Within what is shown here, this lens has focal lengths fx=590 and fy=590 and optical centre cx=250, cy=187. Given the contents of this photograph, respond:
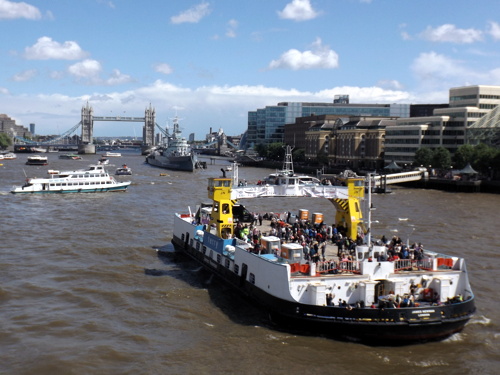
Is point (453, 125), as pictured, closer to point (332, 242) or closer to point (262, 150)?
point (332, 242)

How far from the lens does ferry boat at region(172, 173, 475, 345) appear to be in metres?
19.2

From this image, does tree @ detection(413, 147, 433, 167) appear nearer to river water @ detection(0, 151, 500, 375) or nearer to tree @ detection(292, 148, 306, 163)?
river water @ detection(0, 151, 500, 375)

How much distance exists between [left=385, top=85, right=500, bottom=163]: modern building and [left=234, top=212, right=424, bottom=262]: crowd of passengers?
259ft

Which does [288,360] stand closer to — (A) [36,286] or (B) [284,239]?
(B) [284,239]

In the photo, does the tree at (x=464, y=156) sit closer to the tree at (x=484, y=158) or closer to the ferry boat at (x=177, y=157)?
the tree at (x=484, y=158)

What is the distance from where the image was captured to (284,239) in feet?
84.4

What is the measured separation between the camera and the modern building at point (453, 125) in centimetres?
10244

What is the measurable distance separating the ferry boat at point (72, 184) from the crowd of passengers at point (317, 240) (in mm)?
44466

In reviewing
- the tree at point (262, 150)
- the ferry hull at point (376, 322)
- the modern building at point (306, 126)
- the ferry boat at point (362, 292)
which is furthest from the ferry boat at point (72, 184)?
the tree at point (262, 150)

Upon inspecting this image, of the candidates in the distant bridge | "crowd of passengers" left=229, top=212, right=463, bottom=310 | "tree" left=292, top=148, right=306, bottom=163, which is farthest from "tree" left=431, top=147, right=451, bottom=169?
"crowd of passengers" left=229, top=212, right=463, bottom=310

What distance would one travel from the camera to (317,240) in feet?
85.4

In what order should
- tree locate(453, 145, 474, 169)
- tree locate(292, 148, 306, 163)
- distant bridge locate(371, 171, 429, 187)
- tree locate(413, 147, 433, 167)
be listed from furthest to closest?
tree locate(292, 148, 306, 163) < tree locate(413, 147, 433, 167) < tree locate(453, 145, 474, 169) < distant bridge locate(371, 171, 429, 187)

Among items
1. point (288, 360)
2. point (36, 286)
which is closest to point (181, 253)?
point (36, 286)

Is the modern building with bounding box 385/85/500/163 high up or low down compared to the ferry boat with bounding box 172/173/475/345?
up
